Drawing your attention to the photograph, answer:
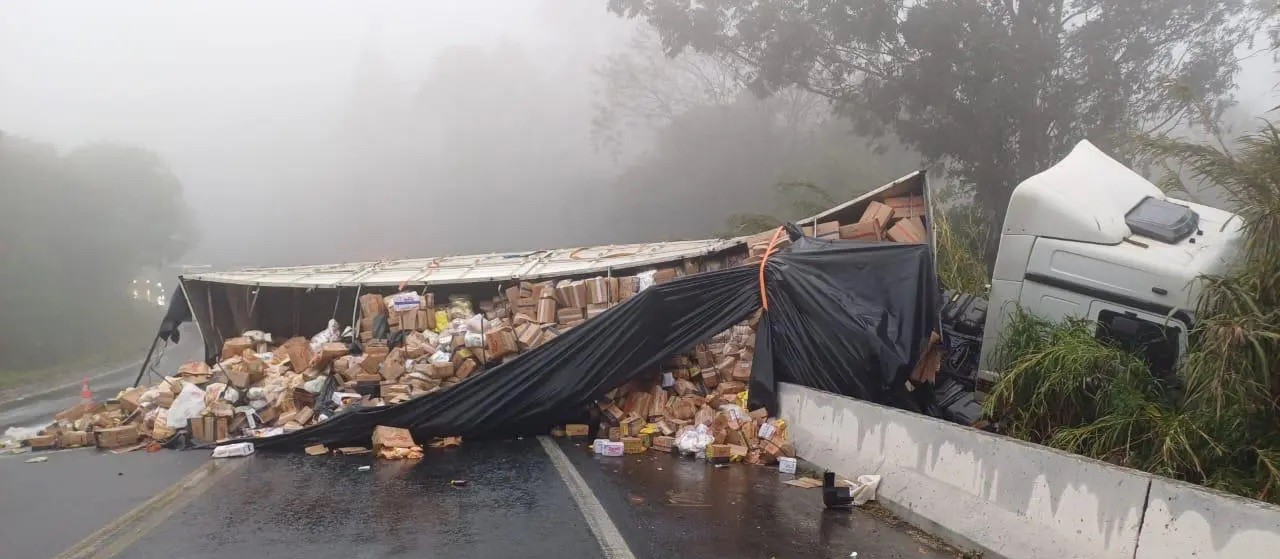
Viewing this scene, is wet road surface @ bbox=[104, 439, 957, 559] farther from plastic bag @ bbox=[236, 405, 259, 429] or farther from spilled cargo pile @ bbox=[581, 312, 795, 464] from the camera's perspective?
plastic bag @ bbox=[236, 405, 259, 429]

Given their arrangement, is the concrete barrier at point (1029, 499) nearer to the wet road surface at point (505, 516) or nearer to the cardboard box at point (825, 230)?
the wet road surface at point (505, 516)

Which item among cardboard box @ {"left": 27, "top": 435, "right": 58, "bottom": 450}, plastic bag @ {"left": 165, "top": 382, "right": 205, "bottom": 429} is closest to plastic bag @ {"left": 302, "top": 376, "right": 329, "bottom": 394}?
plastic bag @ {"left": 165, "top": 382, "right": 205, "bottom": 429}

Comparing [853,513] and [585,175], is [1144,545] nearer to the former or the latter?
[853,513]

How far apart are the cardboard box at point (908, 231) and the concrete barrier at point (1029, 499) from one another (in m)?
2.93

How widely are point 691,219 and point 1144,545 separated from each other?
34.2 m

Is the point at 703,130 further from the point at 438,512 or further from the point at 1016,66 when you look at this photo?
the point at 438,512

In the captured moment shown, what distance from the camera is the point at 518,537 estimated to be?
538 centimetres

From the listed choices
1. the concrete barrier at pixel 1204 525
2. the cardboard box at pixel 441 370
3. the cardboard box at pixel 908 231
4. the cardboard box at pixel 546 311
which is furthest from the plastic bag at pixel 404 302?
the concrete barrier at pixel 1204 525

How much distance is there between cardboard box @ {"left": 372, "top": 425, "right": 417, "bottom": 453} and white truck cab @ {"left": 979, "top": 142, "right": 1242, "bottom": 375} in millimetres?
6135

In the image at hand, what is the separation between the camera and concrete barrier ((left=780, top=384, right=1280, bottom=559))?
3.60 m

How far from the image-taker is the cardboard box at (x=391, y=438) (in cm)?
863

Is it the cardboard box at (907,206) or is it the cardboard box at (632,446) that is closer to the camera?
the cardboard box at (632,446)

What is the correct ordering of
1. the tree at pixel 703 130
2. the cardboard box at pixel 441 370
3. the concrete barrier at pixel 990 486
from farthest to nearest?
the tree at pixel 703 130 → the cardboard box at pixel 441 370 → the concrete barrier at pixel 990 486

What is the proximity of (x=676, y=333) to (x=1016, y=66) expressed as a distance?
1256cm
